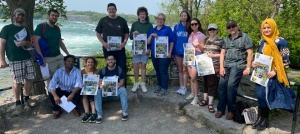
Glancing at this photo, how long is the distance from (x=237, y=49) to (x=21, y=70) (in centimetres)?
383

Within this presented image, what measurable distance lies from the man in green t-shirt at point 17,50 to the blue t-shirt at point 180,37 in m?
2.82

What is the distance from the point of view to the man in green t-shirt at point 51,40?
4895mm

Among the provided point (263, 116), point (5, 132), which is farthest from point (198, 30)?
point (5, 132)

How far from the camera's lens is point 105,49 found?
538cm

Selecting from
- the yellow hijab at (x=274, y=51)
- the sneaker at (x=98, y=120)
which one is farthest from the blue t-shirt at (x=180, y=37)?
the sneaker at (x=98, y=120)

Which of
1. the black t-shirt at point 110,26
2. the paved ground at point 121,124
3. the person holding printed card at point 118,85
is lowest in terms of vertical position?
the paved ground at point 121,124

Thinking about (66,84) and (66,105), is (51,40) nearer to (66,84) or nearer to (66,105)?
(66,84)

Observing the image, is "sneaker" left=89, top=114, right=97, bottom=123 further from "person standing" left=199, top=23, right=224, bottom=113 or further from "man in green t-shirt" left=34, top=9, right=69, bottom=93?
"person standing" left=199, top=23, right=224, bottom=113

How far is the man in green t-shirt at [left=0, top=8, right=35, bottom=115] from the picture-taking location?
4480mm

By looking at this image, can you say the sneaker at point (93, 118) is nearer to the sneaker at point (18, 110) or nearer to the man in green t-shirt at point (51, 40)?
the man in green t-shirt at point (51, 40)

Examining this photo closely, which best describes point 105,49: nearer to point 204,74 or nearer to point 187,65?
point 187,65

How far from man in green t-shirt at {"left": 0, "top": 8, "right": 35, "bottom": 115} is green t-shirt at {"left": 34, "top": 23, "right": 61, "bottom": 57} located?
0.27m

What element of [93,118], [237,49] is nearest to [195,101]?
[237,49]

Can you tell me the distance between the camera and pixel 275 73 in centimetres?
378
